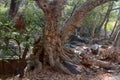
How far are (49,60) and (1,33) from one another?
277 cm

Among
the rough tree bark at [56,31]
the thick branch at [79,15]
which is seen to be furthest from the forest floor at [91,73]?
the thick branch at [79,15]

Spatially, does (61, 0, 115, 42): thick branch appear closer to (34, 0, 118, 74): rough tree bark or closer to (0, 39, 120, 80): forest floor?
(34, 0, 118, 74): rough tree bark

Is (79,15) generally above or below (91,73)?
above

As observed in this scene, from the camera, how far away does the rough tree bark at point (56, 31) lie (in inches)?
349

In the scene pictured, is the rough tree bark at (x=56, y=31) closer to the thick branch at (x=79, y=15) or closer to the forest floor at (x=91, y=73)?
the thick branch at (x=79, y=15)

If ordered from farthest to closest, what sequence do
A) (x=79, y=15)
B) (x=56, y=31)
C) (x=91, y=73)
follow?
(x=91, y=73), (x=79, y=15), (x=56, y=31)

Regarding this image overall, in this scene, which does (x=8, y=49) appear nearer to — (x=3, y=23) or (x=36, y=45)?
(x=3, y=23)

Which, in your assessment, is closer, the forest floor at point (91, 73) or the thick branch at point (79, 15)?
the forest floor at point (91, 73)

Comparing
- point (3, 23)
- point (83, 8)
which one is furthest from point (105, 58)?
point (3, 23)

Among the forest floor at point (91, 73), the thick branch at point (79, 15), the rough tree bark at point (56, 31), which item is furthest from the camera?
the thick branch at point (79, 15)

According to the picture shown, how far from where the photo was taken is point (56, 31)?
30.5ft

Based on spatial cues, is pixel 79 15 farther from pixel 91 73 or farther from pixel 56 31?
pixel 91 73

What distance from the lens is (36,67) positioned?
9492 mm

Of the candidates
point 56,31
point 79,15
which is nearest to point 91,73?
point 56,31
